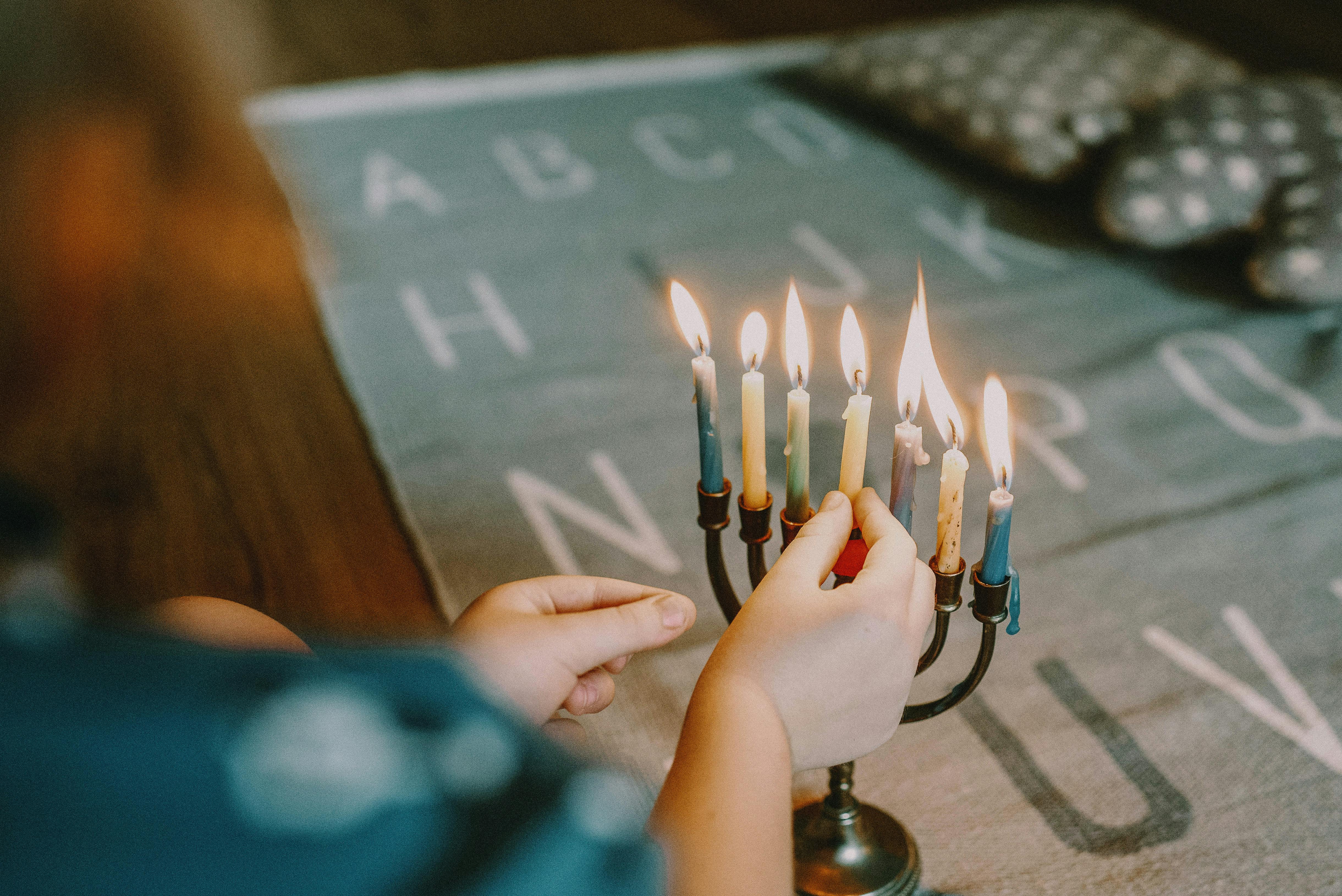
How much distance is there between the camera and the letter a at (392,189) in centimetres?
130

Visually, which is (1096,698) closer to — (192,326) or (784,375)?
(784,375)

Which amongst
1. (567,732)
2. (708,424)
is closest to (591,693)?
(567,732)

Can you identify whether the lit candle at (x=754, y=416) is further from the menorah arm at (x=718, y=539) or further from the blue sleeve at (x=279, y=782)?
the blue sleeve at (x=279, y=782)

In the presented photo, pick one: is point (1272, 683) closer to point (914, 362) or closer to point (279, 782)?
point (914, 362)

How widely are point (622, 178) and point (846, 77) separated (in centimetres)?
42

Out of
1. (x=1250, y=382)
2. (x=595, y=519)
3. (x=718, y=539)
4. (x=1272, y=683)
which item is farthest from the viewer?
(x=1250, y=382)

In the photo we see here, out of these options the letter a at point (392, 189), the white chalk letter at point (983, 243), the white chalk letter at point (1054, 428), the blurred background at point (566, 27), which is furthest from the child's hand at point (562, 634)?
the blurred background at point (566, 27)

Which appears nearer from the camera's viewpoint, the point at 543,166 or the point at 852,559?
the point at 852,559

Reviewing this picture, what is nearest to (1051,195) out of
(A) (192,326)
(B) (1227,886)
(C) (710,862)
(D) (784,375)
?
(D) (784,375)

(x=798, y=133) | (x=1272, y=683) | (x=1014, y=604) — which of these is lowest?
(x=1272, y=683)

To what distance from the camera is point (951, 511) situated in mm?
412

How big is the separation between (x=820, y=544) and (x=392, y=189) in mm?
1107

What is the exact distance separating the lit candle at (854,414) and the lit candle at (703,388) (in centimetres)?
6

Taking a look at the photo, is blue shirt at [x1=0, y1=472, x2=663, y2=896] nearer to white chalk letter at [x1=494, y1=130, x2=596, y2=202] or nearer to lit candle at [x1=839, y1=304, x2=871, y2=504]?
lit candle at [x1=839, y1=304, x2=871, y2=504]
